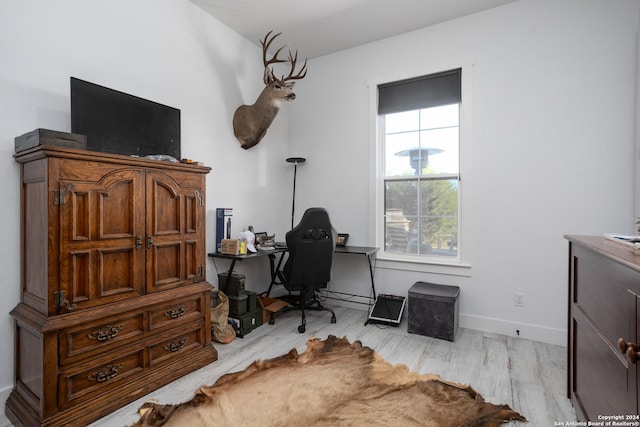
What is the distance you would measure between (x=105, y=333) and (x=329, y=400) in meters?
1.36

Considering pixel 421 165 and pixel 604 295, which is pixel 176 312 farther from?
pixel 421 165

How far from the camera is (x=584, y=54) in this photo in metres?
2.59

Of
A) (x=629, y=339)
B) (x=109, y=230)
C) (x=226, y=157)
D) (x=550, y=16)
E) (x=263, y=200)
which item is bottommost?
(x=629, y=339)

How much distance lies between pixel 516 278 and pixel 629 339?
1991mm

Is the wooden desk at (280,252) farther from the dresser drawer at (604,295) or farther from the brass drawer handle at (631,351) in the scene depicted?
the brass drawer handle at (631,351)

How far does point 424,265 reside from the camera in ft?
10.7

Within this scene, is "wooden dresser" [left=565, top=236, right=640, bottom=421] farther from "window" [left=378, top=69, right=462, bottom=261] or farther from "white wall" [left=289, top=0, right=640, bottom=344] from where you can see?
"window" [left=378, top=69, right=462, bottom=261]

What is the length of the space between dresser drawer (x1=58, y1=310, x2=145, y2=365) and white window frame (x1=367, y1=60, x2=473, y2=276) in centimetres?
243

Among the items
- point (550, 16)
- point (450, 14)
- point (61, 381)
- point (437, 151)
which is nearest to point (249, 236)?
point (61, 381)

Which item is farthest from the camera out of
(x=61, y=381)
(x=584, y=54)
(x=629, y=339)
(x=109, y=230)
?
(x=584, y=54)

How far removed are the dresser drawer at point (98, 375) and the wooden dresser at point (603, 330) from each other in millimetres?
2343

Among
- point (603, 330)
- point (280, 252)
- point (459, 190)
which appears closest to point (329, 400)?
point (603, 330)

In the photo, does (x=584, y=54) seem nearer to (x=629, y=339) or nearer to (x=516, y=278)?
(x=516, y=278)

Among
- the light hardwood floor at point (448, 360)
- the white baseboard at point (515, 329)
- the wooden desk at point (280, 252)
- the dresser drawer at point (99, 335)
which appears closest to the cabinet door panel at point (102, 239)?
the dresser drawer at point (99, 335)
